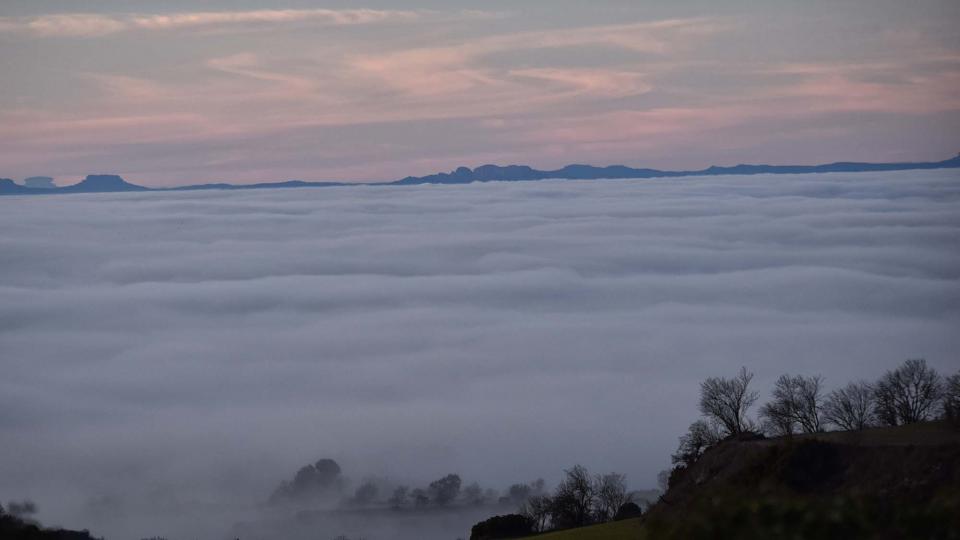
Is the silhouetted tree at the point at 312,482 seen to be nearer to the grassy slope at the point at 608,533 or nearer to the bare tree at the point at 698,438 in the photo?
the bare tree at the point at 698,438

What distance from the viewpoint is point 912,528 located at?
15.6 m

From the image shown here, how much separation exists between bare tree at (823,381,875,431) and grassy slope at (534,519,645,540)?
1715 cm

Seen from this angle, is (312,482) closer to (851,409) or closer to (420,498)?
(420,498)

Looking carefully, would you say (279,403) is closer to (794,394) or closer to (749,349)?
(749,349)

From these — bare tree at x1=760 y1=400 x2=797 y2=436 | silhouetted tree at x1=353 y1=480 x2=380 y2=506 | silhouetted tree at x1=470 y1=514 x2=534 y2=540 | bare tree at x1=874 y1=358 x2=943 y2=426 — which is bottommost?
silhouetted tree at x1=353 y1=480 x2=380 y2=506

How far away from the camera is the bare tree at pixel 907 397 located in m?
46.2

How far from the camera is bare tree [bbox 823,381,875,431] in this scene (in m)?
47.2

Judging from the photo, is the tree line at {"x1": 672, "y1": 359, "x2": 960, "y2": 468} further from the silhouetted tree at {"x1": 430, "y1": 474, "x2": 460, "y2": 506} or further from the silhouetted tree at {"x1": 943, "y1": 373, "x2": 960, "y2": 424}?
the silhouetted tree at {"x1": 430, "y1": 474, "x2": 460, "y2": 506}

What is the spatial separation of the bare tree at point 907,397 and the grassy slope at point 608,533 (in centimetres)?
1739

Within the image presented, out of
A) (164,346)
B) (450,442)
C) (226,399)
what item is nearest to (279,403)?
(226,399)

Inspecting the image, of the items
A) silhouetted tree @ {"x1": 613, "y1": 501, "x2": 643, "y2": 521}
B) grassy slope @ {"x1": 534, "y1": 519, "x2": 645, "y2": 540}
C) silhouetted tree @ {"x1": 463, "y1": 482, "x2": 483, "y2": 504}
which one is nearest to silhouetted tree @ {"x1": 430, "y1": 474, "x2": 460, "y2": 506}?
silhouetted tree @ {"x1": 463, "y1": 482, "x2": 483, "y2": 504}

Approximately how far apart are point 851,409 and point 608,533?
21178 mm

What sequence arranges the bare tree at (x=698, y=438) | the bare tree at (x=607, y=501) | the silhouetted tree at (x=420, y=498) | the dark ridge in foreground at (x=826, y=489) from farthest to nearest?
the silhouetted tree at (x=420, y=498) < the bare tree at (x=607, y=501) < the bare tree at (x=698, y=438) < the dark ridge in foreground at (x=826, y=489)

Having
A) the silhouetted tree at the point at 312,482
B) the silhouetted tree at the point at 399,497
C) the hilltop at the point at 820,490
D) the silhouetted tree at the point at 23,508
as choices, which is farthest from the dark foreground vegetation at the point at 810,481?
the silhouetted tree at the point at 312,482
